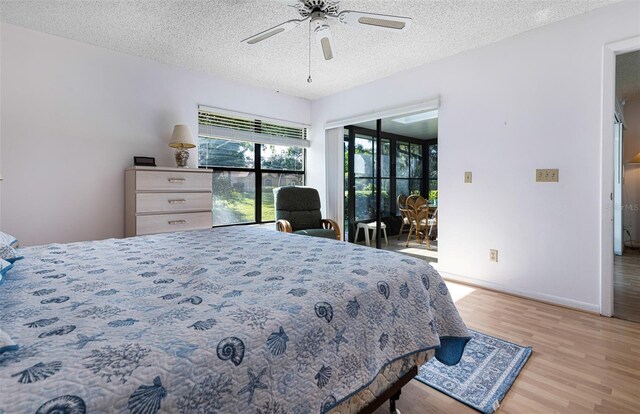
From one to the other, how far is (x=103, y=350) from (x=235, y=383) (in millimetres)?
284

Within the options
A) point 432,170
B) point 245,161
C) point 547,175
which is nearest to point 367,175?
point 432,170

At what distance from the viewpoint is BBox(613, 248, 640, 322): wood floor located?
2512mm

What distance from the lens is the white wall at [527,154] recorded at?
252 centimetres

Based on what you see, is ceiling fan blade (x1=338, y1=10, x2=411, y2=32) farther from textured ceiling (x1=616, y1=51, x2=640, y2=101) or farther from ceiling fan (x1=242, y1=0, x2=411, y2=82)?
textured ceiling (x1=616, y1=51, x2=640, y2=101)

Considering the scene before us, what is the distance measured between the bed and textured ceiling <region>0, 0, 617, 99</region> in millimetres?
1632

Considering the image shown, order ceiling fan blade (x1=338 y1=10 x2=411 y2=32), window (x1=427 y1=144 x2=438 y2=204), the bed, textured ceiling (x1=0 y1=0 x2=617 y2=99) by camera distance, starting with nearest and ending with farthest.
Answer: the bed, ceiling fan blade (x1=338 y1=10 x2=411 y2=32), textured ceiling (x1=0 y1=0 x2=617 y2=99), window (x1=427 y1=144 x2=438 y2=204)

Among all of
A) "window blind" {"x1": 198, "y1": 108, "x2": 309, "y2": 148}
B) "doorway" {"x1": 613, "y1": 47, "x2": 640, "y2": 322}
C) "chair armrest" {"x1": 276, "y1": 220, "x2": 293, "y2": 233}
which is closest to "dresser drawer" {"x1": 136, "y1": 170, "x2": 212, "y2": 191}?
"window blind" {"x1": 198, "y1": 108, "x2": 309, "y2": 148}

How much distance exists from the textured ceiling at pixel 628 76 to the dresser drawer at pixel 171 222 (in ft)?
14.2

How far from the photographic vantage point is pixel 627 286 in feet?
10.2

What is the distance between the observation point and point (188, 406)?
63 centimetres

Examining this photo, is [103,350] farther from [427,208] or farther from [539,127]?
[427,208]

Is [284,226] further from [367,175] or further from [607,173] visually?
[607,173]

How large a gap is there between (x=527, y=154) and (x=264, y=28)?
2545 mm

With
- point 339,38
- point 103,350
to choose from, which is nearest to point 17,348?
point 103,350
